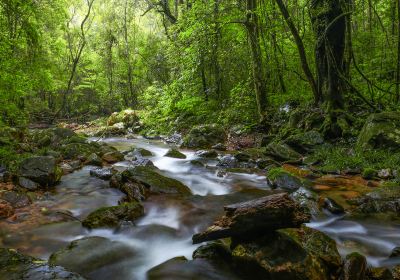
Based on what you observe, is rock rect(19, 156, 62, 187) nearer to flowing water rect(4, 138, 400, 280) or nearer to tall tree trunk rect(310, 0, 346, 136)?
flowing water rect(4, 138, 400, 280)

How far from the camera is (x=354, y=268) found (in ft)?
12.0

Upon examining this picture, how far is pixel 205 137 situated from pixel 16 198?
8031mm

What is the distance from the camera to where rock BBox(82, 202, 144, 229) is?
5551 millimetres

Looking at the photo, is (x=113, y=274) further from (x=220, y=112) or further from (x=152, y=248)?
(x=220, y=112)

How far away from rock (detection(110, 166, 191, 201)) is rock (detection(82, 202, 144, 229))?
930mm

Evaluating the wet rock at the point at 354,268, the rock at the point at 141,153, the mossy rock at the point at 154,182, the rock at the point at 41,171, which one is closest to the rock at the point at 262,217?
the wet rock at the point at 354,268

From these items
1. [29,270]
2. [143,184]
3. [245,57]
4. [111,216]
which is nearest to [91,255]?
[29,270]

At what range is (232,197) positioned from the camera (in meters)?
7.10

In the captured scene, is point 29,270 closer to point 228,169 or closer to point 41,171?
point 41,171

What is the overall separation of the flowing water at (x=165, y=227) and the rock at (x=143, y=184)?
0.21 metres

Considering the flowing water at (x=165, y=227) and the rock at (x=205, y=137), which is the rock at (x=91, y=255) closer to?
the flowing water at (x=165, y=227)

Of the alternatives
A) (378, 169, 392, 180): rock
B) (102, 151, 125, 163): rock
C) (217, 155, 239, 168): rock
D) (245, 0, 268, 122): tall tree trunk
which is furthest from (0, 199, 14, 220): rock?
(245, 0, 268, 122): tall tree trunk

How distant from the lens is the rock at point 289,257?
3.60 metres

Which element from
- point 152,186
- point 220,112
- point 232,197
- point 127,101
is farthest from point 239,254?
point 127,101
